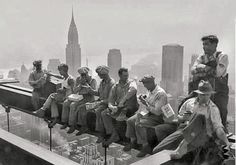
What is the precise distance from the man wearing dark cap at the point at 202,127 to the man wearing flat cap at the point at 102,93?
9.69 ft

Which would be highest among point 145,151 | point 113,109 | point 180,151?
point 113,109

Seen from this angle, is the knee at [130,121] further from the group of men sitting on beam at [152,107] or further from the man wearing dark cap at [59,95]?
the man wearing dark cap at [59,95]

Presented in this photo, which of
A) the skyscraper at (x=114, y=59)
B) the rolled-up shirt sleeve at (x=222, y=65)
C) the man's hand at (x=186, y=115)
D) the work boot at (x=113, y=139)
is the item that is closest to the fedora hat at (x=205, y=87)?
the man's hand at (x=186, y=115)

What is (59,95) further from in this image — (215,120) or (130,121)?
(215,120)

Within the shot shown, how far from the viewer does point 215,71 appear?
6.74 metres

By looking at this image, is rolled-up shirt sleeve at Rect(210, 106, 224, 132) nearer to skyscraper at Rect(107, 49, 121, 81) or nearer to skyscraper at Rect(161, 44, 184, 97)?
skyscraper at Rect(161, 44, 184, 97)

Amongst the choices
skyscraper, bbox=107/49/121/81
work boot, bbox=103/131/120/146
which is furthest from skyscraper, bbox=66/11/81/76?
work boot, bbox=103/131/120/146

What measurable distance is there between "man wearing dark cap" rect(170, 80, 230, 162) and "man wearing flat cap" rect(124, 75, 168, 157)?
1252mm

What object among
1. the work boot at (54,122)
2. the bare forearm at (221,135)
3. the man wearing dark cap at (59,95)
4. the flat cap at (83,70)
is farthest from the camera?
the work boot at (54,122)

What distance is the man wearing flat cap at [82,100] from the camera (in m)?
8.91

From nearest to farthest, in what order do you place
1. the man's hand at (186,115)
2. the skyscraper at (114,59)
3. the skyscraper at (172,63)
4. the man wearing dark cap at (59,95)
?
the man's hand at (186,115) → the man wearing dark cap at (59,95) → the skyscraper at (172,63) → the skyscraper at (114,59)

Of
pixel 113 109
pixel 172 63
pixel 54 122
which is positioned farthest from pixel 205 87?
pixel 54 122

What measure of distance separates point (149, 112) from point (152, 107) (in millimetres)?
238

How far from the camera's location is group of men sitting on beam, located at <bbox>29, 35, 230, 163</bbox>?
5.79 metres
